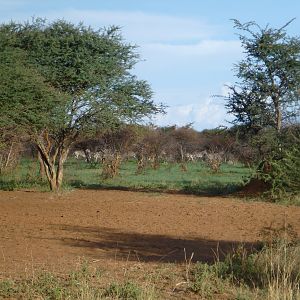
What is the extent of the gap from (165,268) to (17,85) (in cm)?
956

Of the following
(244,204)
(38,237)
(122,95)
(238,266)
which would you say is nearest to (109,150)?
(122,95)

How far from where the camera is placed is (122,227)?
1561 centimetres

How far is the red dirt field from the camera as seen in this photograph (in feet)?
36.4

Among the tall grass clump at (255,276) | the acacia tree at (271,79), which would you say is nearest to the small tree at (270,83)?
the acacia tree at (271,79)

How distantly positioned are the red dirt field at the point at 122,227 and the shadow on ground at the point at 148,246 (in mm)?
18

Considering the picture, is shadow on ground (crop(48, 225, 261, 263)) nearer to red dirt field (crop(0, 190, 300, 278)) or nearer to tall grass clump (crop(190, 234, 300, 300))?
red dirt field (crop(0, 190, 300, 278))

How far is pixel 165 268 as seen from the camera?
9.27 metres

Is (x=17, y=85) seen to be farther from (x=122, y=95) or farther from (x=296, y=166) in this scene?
(x=296, y=166)

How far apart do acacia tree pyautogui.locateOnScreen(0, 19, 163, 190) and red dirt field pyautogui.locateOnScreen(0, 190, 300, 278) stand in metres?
2.52

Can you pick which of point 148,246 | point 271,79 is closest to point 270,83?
point 271,79

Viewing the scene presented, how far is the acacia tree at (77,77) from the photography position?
74.4ft

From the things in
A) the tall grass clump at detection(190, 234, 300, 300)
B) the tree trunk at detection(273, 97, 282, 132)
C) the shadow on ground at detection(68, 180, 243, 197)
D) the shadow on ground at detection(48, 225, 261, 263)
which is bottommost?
the shadow on ground at detection(48, 225, 261, 263)

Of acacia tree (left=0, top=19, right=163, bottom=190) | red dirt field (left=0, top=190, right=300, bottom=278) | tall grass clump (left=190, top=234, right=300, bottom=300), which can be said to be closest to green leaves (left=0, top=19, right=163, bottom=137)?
acacia tree (left=0, top=19, right=163, bottom=190)

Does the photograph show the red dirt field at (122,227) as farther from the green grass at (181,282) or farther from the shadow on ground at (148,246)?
the green grass at (181,282)
